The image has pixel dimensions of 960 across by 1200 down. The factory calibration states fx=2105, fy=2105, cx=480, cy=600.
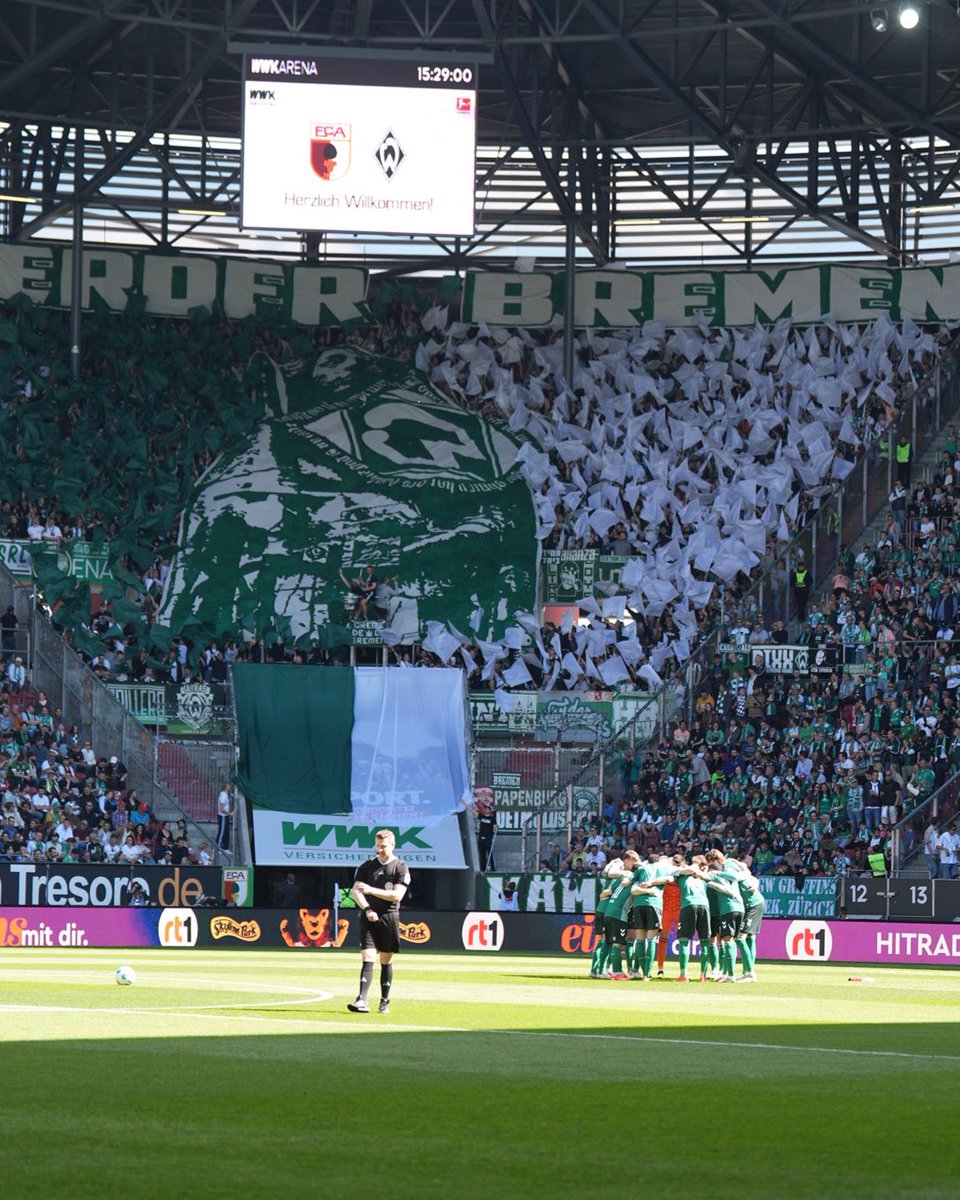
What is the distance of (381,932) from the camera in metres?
20.5

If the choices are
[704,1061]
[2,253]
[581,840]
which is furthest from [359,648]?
[704,1061]

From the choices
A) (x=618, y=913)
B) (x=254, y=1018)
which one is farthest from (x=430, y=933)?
(x=254, y=1018)

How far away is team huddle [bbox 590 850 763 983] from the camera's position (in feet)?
100.0

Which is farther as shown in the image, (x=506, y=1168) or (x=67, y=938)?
(x=67, y=938)

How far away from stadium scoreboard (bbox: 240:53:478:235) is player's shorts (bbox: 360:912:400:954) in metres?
30.7

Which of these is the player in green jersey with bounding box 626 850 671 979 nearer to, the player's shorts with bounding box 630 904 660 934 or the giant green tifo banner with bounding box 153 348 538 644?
the player's shorts with bounding box 630 904 660 934

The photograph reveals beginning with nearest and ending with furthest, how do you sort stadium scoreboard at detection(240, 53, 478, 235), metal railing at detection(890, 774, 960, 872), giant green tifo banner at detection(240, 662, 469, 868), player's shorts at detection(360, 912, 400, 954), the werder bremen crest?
player's shorts at detection(360, 912, 400, 954) → metal railing at detection(890, 774, 960, 872) → stadium scoreboard at detection(240, 53, 478, 235) → giant green tifo banner at detection(240, 662, 469, 868) → the werder bremen crest

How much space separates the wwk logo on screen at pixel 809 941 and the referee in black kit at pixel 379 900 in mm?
20570

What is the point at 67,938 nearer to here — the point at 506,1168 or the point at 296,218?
the point at 296,218

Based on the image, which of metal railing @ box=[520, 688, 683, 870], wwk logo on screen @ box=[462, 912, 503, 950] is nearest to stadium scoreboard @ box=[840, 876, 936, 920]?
wwk logo on screen @ box=[462, 912, 503, 950]

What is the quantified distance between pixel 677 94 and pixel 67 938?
2432 cm

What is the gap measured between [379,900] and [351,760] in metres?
30.9

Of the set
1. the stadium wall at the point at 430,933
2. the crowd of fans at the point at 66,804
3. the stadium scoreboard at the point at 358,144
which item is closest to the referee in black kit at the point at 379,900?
the stadium wall at the point at 430,933

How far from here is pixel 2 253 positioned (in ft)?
192
